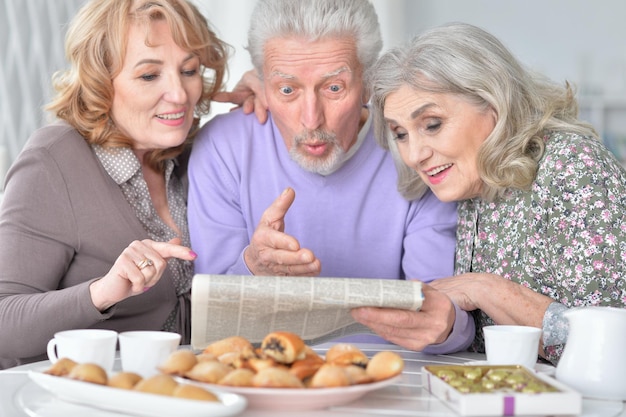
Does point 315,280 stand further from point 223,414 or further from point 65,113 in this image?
point 65,113

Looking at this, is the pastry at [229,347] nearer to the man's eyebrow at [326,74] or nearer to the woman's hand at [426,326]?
the woman's hand at [426,326]

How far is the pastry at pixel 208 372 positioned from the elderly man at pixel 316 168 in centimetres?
75

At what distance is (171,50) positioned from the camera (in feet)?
6.49

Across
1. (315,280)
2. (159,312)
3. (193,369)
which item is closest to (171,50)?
(159,312)

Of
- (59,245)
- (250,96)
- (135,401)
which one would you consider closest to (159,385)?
(135,401)

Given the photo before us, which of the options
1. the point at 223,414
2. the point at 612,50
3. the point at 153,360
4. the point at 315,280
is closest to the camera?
the point at 223,414

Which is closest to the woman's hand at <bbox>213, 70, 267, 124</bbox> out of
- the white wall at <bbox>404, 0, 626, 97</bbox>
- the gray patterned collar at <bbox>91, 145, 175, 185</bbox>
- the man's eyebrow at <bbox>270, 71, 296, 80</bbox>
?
the man's eyebrow at <bbox>270, 71, 296, 80</bbox>

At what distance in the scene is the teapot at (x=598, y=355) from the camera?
3.81ft

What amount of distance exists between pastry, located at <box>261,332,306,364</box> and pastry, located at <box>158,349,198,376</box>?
10cm

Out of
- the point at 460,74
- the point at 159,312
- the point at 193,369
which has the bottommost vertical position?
the point at 159,312

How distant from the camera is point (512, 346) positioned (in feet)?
4.09

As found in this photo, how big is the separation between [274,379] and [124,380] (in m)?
0.19

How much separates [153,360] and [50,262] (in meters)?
0.74

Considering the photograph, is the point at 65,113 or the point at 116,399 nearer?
the point at 116,399
